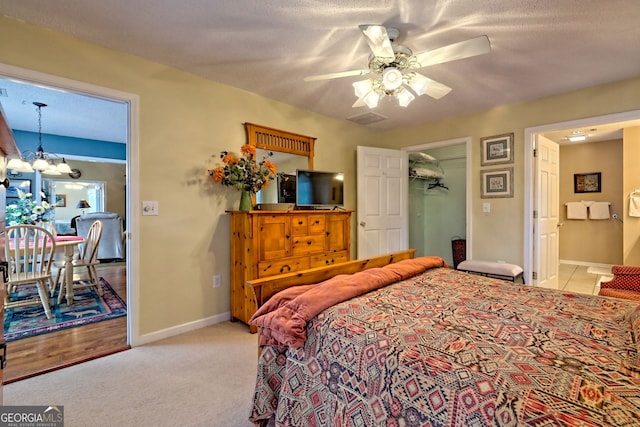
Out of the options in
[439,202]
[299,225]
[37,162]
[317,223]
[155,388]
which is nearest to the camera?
[155,388]

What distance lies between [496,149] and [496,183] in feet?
1.40

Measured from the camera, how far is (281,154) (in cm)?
351

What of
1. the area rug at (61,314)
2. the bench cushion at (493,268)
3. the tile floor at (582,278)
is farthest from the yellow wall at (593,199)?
the area rug at (61,314)

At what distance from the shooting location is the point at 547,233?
372 cm

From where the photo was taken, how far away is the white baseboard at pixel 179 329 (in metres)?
2.53

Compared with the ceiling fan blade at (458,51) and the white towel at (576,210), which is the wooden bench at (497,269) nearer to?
the ceiling fan blade at (458,51)

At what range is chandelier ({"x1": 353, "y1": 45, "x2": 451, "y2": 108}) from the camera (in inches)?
79.3

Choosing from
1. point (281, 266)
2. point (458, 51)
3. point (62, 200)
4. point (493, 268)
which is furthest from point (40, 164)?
point (493, 268)

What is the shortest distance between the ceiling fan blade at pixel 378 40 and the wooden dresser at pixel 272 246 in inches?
66.3

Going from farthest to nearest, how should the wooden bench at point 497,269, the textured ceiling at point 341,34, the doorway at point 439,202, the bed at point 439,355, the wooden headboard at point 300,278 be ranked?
the doorway at point 439,202 → the wooden bench at point 497,269 → the textured ceiling at point 341,34 → the wooden headboard at point 300,278 → the bed at point 439,355

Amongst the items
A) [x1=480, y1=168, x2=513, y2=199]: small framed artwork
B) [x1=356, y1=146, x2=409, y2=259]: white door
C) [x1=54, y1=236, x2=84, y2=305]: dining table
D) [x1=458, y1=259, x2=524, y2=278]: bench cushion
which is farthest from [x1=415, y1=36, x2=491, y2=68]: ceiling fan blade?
[x1=54, y1=236, x2=84, y2=305]: dining table

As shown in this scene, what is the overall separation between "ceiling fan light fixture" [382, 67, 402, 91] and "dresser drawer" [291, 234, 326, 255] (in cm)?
174

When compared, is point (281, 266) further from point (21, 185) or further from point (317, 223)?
point (21, 185)

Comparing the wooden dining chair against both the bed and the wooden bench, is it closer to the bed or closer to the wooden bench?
the bed
